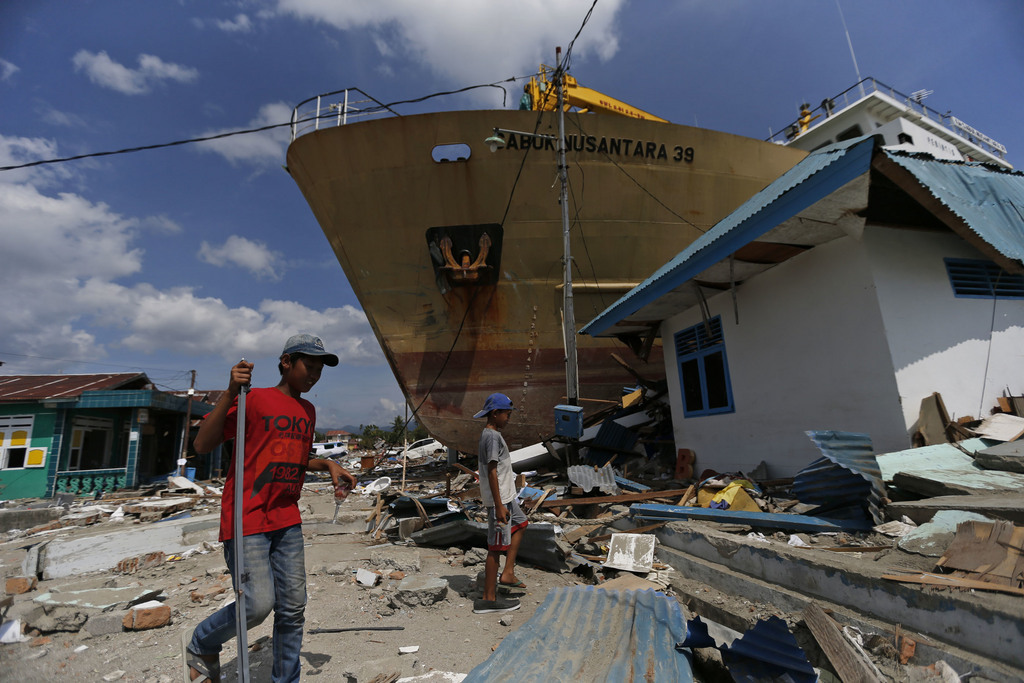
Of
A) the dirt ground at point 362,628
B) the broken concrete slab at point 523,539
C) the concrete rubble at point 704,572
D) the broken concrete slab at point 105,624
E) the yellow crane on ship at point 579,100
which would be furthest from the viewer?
the yellow crane on ship at point 579,100

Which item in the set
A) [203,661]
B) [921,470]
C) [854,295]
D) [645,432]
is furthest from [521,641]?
[645,432]

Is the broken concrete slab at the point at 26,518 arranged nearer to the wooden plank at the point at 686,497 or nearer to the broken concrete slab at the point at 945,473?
the wooden plank at the point at 686,497

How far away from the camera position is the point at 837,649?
2.11 m

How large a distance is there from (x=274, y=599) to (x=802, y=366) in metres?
5.42

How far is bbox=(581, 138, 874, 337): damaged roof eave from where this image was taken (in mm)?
3988

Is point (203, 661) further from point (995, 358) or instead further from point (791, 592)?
point (995, 358)

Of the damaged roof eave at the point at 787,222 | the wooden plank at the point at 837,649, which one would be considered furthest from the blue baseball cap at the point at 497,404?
the damaged roof eave at the point at 787,222

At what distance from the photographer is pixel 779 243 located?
5188mm

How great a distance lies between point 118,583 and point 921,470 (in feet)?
21.7

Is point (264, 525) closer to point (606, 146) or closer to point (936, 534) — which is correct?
point (936, 534)

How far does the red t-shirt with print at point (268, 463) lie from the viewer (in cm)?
197

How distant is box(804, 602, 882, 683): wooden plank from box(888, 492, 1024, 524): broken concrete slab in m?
1.17

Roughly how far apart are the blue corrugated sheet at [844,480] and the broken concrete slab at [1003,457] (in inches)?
34.3

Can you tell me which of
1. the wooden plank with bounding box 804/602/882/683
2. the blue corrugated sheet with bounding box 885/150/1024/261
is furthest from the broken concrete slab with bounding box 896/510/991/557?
the blue corrugated sheet with bounding box 885/150/1024/261
